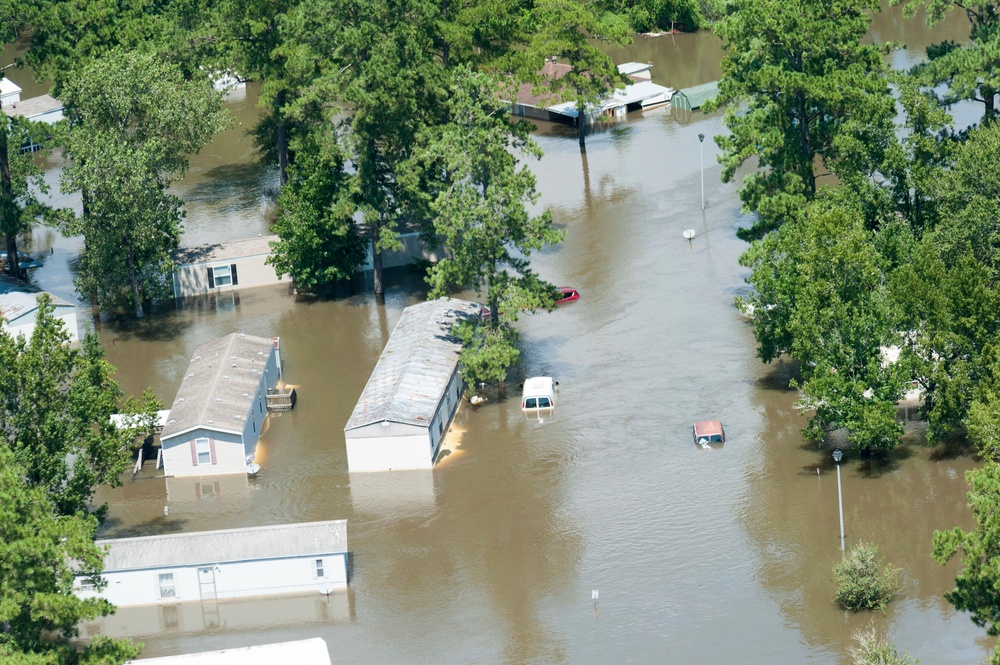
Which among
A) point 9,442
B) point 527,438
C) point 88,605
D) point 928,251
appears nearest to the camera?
point 88,605

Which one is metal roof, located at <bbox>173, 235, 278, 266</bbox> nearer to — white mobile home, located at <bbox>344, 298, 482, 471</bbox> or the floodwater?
the floodwater

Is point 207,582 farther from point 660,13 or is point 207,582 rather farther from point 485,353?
point 660,13

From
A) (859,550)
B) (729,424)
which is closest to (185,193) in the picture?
(729,424)

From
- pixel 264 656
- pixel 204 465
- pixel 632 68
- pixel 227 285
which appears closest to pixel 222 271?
pixel 227 285

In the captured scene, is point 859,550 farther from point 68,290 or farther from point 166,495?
point 68,290

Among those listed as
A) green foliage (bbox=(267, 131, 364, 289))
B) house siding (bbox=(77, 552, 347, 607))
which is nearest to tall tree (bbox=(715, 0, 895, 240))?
green foliage (bbox=(267, 131, 364, 289))

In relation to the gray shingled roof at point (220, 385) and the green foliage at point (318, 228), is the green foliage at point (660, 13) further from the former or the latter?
the gray shingled roof at point (220, 385)
